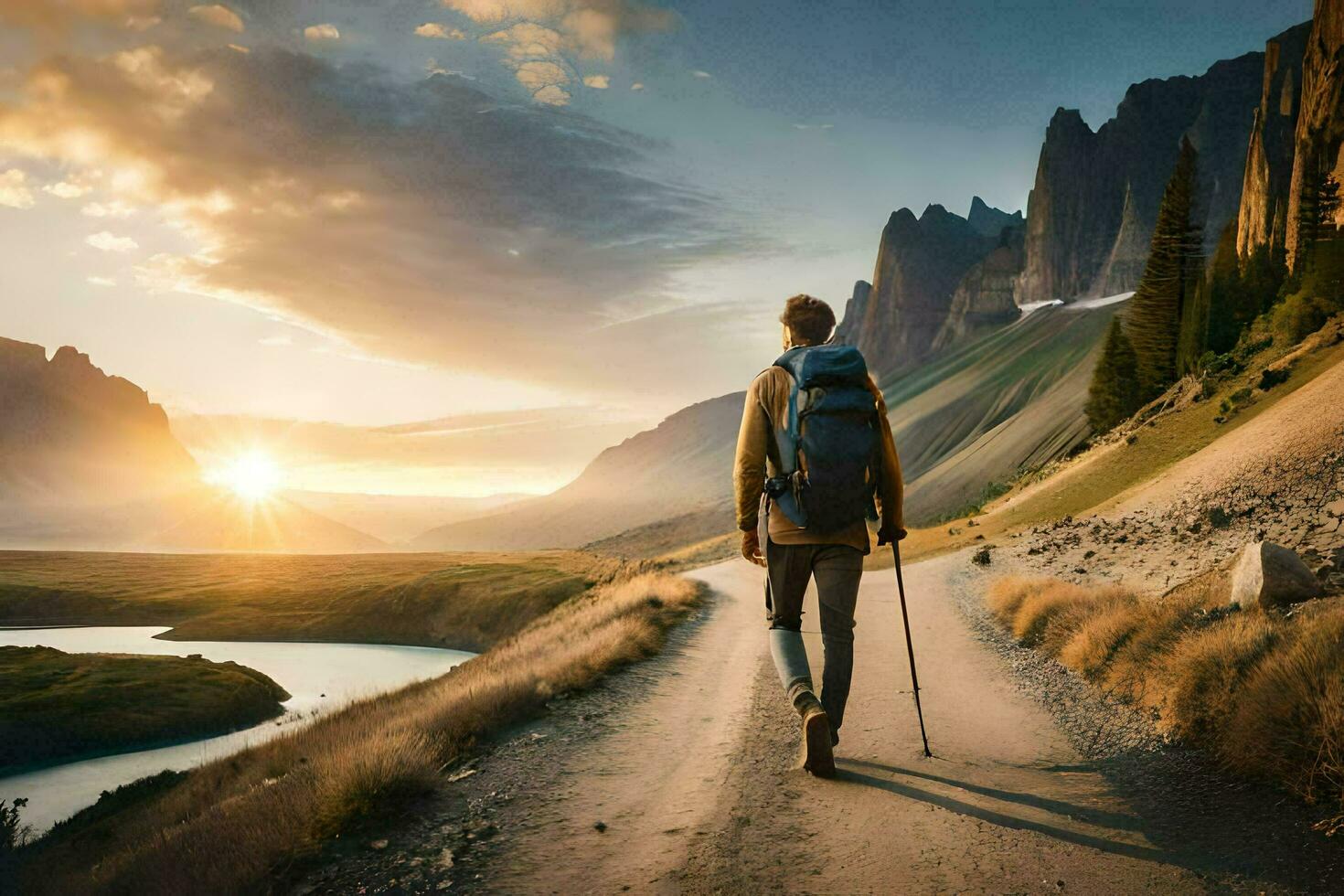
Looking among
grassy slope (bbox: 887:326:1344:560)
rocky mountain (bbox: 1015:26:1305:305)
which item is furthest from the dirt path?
rocky mountain (bbox: 1015:26:1305:305)

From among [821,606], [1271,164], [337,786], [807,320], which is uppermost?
[1271,164]

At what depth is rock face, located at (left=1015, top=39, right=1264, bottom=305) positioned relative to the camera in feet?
548

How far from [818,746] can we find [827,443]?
218cm

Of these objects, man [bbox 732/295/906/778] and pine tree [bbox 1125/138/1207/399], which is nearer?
man [bbox 732/295/906/778]

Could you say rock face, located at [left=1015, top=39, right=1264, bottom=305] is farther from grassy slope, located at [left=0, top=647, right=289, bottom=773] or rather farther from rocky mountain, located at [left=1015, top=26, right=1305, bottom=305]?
grassy slope, located at [left=0, top=647, right=289, bottom=773]

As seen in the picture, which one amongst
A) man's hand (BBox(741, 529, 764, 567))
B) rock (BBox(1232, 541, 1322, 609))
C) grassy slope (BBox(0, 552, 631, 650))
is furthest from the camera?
grassy slope (BBox(0, 552, 631, 650))

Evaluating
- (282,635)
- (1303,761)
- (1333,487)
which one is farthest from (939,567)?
(282,635)

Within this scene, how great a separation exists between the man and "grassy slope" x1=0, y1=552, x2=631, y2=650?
51.9 m

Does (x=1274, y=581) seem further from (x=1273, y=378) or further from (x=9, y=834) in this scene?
(x=1273, y=378)

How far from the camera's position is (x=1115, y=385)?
60656mm

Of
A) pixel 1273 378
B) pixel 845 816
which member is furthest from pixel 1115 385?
pixel 845 816

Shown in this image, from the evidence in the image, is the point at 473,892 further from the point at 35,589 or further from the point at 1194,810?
the point at 35,589

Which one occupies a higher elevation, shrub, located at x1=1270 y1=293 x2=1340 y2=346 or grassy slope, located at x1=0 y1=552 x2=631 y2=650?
shrub, located at x1=1270 y1=293 x2=1340 y2=346

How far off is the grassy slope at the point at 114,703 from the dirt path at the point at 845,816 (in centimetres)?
4592
